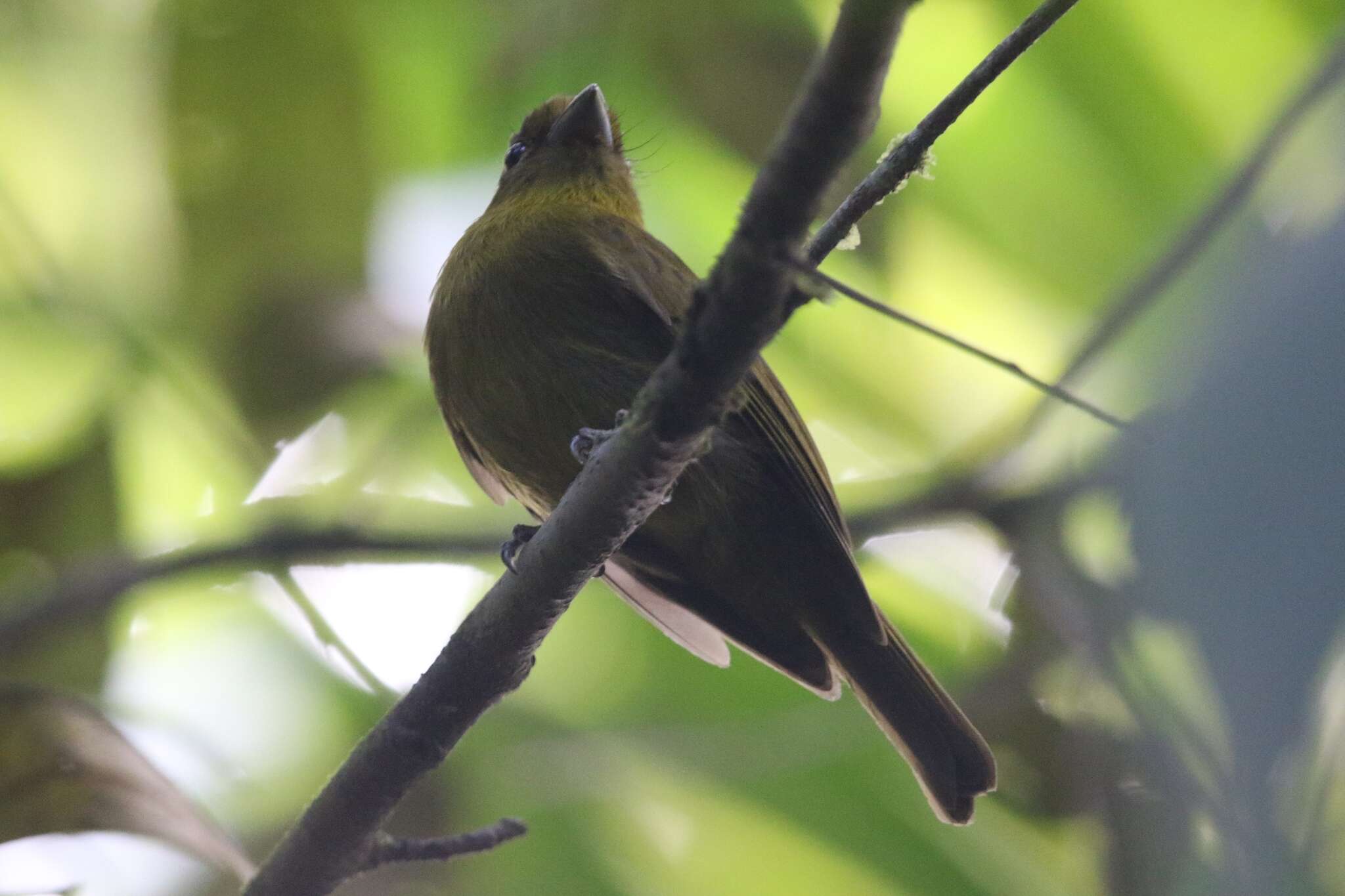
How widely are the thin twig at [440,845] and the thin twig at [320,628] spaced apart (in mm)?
942

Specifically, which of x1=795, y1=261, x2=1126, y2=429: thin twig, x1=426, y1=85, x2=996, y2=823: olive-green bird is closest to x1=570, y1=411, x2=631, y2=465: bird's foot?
x1=426, y1=85, x2=996, y2=823: olive-green bird

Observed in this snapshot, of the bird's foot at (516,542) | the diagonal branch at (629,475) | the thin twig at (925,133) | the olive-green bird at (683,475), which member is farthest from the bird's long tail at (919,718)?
the thin twig at (925,133)

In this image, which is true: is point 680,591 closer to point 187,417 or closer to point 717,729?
point 717,729

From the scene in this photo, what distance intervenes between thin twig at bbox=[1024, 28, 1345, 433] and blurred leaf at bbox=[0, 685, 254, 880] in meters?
1.98

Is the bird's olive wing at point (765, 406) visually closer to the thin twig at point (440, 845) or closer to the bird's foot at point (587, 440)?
the bird's foot at point (587, 440)

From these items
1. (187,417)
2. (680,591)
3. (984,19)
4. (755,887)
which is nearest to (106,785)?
(680,591)

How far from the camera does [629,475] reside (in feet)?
6.17

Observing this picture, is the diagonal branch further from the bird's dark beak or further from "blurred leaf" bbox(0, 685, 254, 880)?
the bird's dark beak

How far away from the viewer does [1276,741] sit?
3.13 ft

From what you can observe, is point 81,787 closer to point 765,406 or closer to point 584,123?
point 765,406

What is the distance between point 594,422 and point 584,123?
120cm

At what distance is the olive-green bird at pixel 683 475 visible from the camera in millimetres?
2773

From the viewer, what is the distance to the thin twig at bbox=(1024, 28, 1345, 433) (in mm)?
2432

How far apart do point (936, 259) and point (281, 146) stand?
6.39 ft
